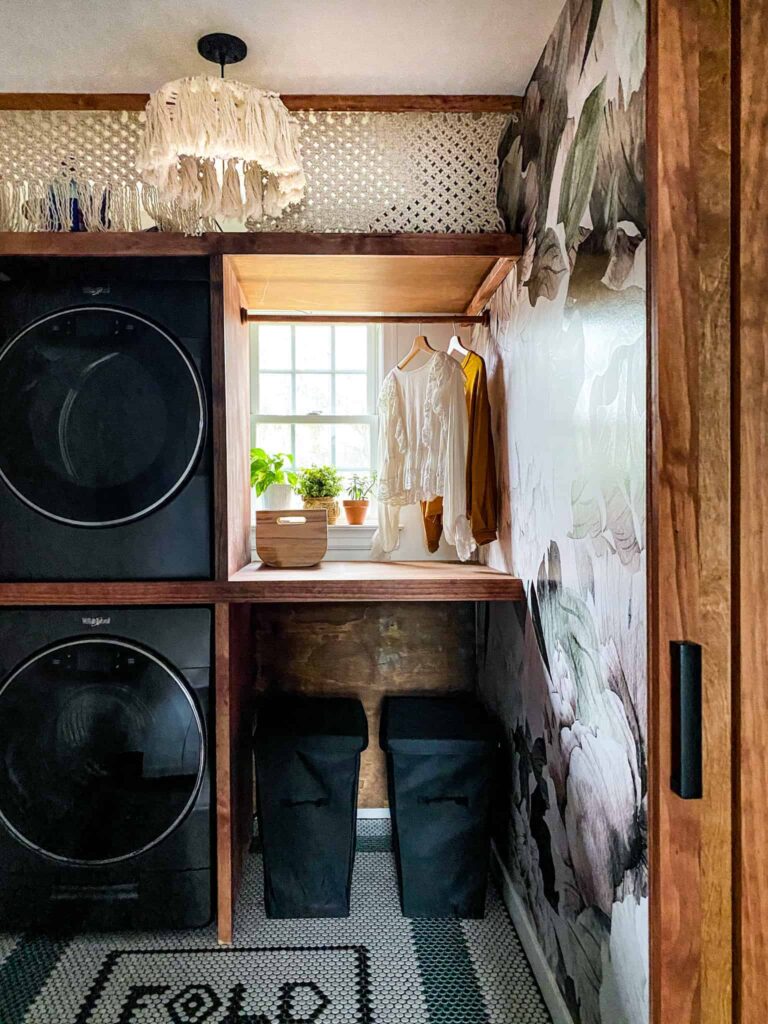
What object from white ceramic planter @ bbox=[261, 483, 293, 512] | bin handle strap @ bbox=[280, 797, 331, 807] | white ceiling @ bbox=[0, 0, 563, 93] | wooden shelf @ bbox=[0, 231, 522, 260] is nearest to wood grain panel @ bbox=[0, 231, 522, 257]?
wooden shelf @ bbox=[0, 231, 522, 260]

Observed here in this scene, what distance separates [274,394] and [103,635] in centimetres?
121

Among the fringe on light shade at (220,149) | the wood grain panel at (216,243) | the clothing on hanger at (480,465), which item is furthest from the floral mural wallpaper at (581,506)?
the fringe on light shade at (220,149)

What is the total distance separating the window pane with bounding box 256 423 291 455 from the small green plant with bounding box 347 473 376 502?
0.30 meters

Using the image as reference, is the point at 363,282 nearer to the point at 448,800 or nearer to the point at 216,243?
the point at 216,243

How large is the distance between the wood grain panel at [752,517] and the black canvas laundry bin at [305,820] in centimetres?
117

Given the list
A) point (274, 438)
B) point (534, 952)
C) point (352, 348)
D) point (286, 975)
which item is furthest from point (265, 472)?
point (534, 952)

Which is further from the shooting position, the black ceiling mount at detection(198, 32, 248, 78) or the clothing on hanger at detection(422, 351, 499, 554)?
the clothing on hanger at detection(422, 351, 499, 554)

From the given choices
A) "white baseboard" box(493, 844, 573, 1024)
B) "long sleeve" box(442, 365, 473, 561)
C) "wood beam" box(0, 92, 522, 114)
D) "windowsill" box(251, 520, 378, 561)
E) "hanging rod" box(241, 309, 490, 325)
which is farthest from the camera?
"windowsill" box(251, 520, 378, 561)

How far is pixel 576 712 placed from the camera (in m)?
1.41

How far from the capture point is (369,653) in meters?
2.48

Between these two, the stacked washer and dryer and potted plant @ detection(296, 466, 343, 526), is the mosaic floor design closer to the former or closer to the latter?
the stacked washer and dryer

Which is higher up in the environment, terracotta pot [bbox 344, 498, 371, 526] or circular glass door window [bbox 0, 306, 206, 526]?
circular glass door window [bbox 0, 306, 206, 526]

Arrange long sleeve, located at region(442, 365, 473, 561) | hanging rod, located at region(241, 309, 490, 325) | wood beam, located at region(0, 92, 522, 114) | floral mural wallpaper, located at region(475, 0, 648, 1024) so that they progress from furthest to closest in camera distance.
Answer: hanging rod, located at region(241, 309, 490, 325) < long sleeve, located at region(442, 365, 473, 561) < wood beam, located at region(0, 92, 522, 114) < floral mural wallpaper, located at region(475, 0, 648, 1024)

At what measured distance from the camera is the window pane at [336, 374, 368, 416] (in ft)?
8.59
